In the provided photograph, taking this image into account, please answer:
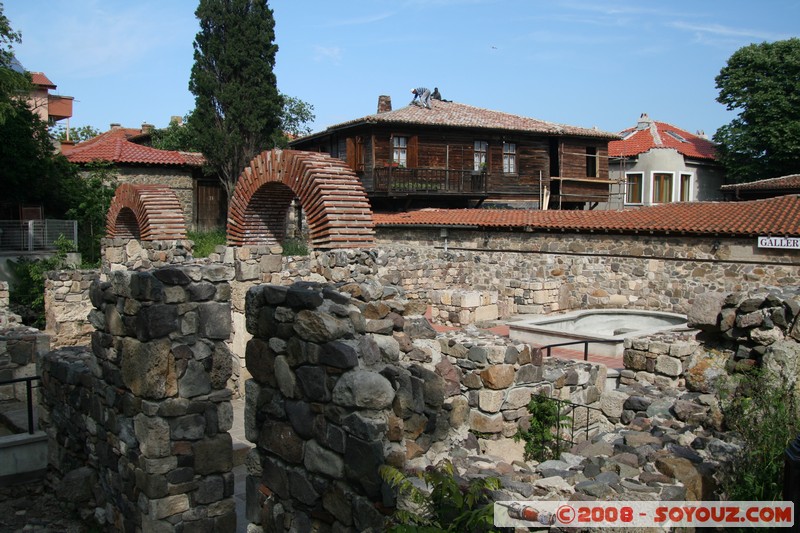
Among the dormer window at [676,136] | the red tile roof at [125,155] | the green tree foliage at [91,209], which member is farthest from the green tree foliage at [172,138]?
the dormer window at [676,136]

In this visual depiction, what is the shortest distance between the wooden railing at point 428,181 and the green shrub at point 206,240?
6520mm

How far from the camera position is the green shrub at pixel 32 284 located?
49.7ft

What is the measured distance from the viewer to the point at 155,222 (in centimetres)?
1235

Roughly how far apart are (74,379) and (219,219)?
82.8 ft

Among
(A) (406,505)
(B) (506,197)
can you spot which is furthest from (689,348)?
(B) (506,197)

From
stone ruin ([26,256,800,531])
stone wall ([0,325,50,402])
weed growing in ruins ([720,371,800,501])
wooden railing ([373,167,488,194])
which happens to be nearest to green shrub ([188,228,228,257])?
wooden railing ([373,167,488,194])

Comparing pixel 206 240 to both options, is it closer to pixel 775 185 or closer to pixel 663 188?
pixel 663 188

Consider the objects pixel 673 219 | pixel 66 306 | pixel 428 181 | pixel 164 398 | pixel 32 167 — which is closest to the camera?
pixel 164 398

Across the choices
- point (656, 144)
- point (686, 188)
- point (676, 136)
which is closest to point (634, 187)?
point (656, 144)

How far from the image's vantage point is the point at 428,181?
26469 millimetres

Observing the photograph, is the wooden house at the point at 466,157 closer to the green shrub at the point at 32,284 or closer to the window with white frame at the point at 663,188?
the window with white frame at the point at 663,188

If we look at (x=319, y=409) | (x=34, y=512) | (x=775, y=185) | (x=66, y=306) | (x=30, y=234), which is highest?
(x=775, y=185)

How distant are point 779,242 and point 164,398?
1417 centimetres

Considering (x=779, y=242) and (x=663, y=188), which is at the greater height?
(x=663, y=188)
